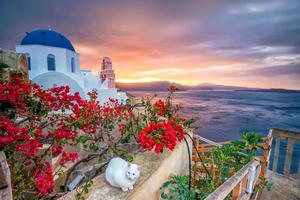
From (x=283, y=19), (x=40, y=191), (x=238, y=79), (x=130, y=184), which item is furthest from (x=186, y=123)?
(x=238, y=79)

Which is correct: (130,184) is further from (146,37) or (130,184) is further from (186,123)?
(146,37)

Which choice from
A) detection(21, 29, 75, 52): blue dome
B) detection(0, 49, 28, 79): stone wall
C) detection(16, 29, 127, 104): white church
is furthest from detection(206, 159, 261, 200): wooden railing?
detection(21, 29, 75, 52): blue dome

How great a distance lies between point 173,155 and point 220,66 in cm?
1197

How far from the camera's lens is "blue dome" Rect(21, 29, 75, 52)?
42.2 feet

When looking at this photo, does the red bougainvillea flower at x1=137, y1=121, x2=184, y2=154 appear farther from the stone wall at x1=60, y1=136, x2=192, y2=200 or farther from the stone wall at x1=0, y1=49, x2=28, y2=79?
the stone wall at x1=0, y1=49, x2=28, y2=79

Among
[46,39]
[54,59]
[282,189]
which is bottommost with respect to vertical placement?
[282,189]

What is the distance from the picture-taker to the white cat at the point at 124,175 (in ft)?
4.56

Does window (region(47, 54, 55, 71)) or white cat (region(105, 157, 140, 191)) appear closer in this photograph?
white cat (region(105, 157, 140, 191))

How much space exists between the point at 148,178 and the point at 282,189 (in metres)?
3.43

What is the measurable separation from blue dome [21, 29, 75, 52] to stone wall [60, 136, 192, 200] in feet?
49.2

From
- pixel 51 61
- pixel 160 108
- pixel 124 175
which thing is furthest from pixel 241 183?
pixel 51 61

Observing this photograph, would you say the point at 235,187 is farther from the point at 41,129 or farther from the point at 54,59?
the point at 54,59

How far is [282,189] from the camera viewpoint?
10.6 feet

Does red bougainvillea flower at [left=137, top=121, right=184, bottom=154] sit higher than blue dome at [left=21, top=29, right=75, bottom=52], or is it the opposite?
blue dome at [left=21, top=29, right=75, bottom=52]
